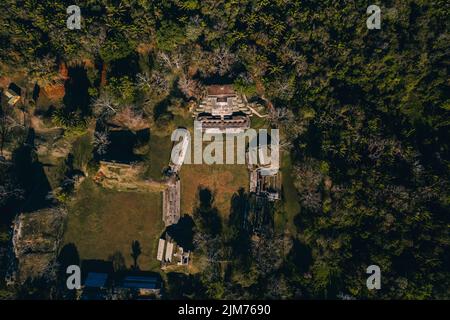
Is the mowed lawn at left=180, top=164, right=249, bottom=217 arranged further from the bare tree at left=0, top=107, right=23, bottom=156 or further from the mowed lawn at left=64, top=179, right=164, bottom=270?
the bare tree at left=0, top=107, right=23, bottom=156

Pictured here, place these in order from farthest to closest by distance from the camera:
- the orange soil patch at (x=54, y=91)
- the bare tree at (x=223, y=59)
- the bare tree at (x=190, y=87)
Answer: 1. the bare tree at (x=190, y=87)
2. the bare tree at (x=223, y=59)
3. the orange soil patch at (x=54, y=91)

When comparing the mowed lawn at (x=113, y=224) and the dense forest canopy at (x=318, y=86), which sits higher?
the dense forest canopy at (x=318, y=86)

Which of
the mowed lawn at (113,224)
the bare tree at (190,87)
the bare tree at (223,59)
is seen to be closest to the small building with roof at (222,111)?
the bare tree at (190,87)

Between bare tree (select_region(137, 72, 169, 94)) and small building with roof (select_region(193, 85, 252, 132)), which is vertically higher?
bare tree (select_region(137, 72, 169, 94))

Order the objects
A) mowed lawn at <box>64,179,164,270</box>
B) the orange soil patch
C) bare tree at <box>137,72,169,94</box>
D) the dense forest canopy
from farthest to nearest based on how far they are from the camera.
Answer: mowed lawn at <box>64,179,164,270</box> < bare tree at <box>137,72,169,94</box> < the orange soil patch < the dense forest canopy

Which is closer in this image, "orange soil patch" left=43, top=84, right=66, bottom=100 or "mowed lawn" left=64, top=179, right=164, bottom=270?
"orange soil patch" left=43, top=84, right=66, bottom=100

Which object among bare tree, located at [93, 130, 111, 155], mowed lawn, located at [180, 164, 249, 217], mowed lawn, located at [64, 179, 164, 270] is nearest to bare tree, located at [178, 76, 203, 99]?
mowed lawn, located at [180, 164, 249, 217]

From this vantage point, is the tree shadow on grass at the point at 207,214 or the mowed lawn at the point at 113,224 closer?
the tree shadow on grass at the point at 207,214

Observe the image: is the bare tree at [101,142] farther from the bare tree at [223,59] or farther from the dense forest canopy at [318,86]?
the bare tree at [223,59]
